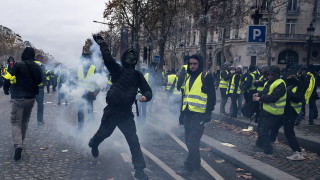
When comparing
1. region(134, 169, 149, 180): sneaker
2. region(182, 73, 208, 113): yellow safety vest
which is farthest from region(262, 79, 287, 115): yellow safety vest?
region(134, 169, 149, 180): sneaker

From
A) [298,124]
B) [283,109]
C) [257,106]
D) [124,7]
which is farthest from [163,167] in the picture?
[124,7]

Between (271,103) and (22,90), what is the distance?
15.7ft

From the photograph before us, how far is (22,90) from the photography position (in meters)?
5.82

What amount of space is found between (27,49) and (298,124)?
8144mm

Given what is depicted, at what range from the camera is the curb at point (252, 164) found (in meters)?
5.18

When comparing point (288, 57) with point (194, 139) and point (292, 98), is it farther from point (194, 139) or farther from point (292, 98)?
point (194, 139)

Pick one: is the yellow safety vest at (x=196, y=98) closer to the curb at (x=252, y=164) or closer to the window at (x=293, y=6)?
the curb at (x=252, y=164)

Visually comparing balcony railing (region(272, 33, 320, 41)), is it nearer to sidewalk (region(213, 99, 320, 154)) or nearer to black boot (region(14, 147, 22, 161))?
sidewalk (region(213, 99, 320, 154))

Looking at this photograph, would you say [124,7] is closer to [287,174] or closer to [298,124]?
[298,124]

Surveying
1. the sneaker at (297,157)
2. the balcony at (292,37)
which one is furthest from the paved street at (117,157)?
the balcony at (292,37)

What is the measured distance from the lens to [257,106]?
7629 millimetres

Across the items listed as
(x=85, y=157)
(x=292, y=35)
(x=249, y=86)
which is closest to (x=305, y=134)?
(x=249, y=86)

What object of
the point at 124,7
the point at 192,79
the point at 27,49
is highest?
the point at 124,7

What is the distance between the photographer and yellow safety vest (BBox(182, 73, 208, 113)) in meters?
5.31
